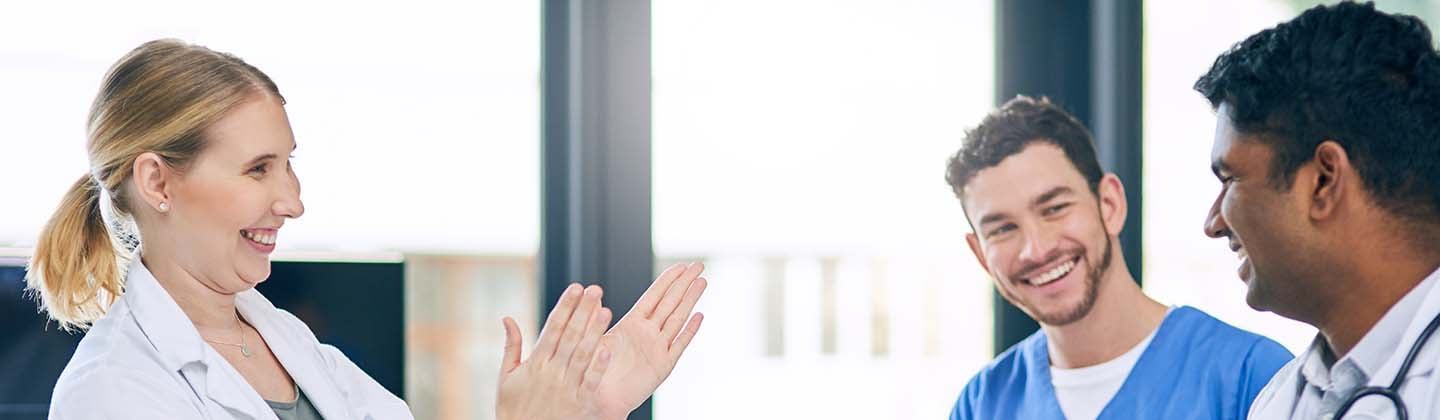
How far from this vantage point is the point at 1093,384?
2260 mm

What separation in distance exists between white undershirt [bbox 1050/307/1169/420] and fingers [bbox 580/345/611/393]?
0.90 meters

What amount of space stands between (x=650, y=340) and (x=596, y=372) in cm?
10

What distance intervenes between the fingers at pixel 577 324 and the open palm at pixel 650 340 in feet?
0.14

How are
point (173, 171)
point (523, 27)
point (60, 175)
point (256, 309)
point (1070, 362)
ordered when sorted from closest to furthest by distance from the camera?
1. point (173, 171)
2. point (256, 309)
3. point (1070, 362)
4. point (60, 175)
5. point (523, 27)

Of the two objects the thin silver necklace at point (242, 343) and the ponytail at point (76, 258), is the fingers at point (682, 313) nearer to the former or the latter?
the thin silver necklace at point (242, 343)

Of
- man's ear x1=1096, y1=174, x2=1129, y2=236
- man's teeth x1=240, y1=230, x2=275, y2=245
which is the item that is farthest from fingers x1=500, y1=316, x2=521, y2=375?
man's ear x1=1096, y1=174, x2=1129, y2=236

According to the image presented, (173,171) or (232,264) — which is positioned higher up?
(173,171)

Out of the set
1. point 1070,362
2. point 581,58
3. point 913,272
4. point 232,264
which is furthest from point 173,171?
point 913,272

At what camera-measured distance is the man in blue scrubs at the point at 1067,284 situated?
2.20m

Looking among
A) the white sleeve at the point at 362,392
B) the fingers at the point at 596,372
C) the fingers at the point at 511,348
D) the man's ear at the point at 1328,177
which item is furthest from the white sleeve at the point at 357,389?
the man's ear at the point at 1328,177

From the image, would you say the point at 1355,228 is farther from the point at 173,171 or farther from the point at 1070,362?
the point at 173,171

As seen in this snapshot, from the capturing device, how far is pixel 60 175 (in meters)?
2.59

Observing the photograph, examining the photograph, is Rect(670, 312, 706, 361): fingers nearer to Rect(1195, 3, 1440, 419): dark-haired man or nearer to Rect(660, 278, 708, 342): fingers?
Rect(660, 278, 708, 342): fingers

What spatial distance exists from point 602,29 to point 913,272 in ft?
3.06
